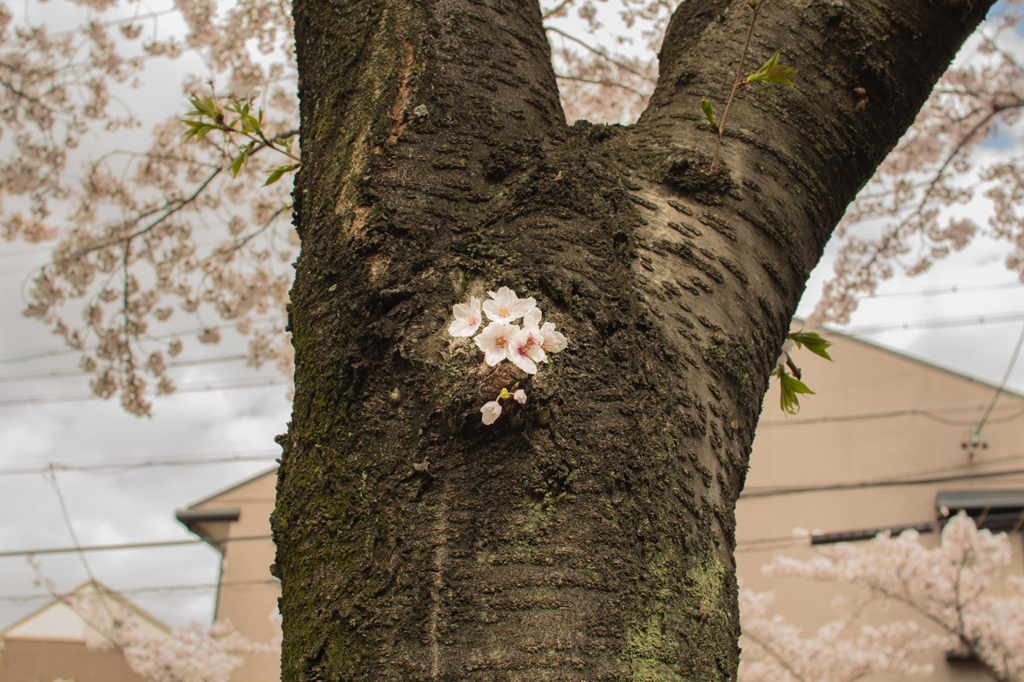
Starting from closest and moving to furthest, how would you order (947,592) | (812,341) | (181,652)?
1. (812,341)
2. (947,592)
3. (181,652)

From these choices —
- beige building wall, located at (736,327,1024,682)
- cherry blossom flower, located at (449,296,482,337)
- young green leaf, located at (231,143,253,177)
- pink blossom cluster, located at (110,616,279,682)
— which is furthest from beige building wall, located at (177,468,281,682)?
cherry blossom flower, located at (449,296,482,337)

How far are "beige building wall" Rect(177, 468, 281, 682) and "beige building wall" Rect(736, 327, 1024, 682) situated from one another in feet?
27.5

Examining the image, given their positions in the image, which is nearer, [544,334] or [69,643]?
[544,334]

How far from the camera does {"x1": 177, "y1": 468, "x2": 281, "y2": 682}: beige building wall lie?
11812mm

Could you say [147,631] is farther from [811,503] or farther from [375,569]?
[375,569]

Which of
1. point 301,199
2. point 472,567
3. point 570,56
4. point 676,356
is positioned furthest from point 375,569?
point 570,56

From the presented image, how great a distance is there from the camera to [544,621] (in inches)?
27.1

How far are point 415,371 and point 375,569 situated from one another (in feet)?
0.79

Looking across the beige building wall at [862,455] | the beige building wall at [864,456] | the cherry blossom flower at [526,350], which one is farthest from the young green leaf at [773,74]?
the beige building wall at [864,456]

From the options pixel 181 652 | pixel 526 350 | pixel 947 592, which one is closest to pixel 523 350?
pixel 526 350

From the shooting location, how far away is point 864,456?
10.1m

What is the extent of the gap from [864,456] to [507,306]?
1095 centimetres

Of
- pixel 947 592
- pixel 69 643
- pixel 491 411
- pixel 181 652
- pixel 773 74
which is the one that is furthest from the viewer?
pixel 69 643

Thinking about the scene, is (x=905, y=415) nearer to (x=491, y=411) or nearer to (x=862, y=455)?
(x=862, y=455)
